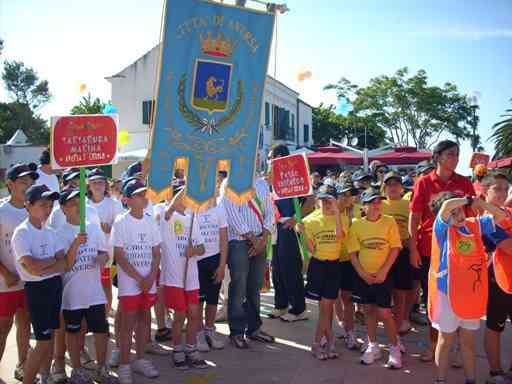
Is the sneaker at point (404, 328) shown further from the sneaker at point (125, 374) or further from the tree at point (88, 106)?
the tree at point (88, 106)

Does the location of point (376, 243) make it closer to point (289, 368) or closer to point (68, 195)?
point (289, 368)

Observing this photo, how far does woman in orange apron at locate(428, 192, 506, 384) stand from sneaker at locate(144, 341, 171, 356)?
2.65m

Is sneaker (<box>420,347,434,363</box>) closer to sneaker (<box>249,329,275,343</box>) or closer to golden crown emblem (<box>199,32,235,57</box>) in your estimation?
sneaker (<box>249,329,275,343</box>)

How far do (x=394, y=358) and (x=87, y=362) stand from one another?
9.48 feet

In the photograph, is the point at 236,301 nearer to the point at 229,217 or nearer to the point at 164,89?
the point at 229,217

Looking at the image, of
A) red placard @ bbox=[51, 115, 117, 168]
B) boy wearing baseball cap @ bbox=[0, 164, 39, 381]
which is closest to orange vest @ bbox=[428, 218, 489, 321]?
red placard @ bbox=[51, 115, 117, 168]

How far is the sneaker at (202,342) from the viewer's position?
16.9 ft

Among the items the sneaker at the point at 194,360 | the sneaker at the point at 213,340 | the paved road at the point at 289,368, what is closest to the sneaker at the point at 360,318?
the paved road at the point at 289,368

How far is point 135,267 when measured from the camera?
445 centimetres

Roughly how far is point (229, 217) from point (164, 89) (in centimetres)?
155

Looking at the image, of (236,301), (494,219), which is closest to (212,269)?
(236,301)

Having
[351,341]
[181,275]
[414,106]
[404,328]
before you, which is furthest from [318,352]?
[414,106]

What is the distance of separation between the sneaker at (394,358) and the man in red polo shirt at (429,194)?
0.32 metres

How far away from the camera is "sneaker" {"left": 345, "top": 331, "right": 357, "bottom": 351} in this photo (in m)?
5.21
